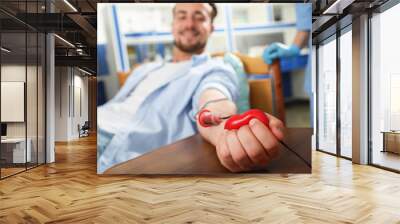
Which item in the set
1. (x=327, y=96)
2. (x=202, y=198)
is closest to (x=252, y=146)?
(x=202, y=198)

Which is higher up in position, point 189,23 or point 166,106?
point 189,23

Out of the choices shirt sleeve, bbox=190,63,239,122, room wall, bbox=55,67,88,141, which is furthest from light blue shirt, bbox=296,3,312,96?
room wall, bbox=55,67,88,141

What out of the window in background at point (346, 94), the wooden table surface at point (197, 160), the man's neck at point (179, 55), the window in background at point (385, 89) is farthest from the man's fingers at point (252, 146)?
the window in background at point (346, 94)

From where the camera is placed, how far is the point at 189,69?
6.27 m

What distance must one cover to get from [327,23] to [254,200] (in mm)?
5381

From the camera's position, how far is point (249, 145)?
6.02m

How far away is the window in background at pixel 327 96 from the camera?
9.88 meters

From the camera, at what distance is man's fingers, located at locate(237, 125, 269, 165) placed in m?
6.02

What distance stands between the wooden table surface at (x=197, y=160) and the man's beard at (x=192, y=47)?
1.31 metres

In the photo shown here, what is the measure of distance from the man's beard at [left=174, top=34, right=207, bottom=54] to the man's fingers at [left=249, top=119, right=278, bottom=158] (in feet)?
4.51

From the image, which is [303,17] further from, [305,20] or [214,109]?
[214,109]

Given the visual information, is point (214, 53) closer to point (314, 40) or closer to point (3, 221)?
point (3, 221)

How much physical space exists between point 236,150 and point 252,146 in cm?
25

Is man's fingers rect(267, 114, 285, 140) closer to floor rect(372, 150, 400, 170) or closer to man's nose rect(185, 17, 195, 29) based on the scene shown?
man's nose rect(185, 17, 195, 29)
